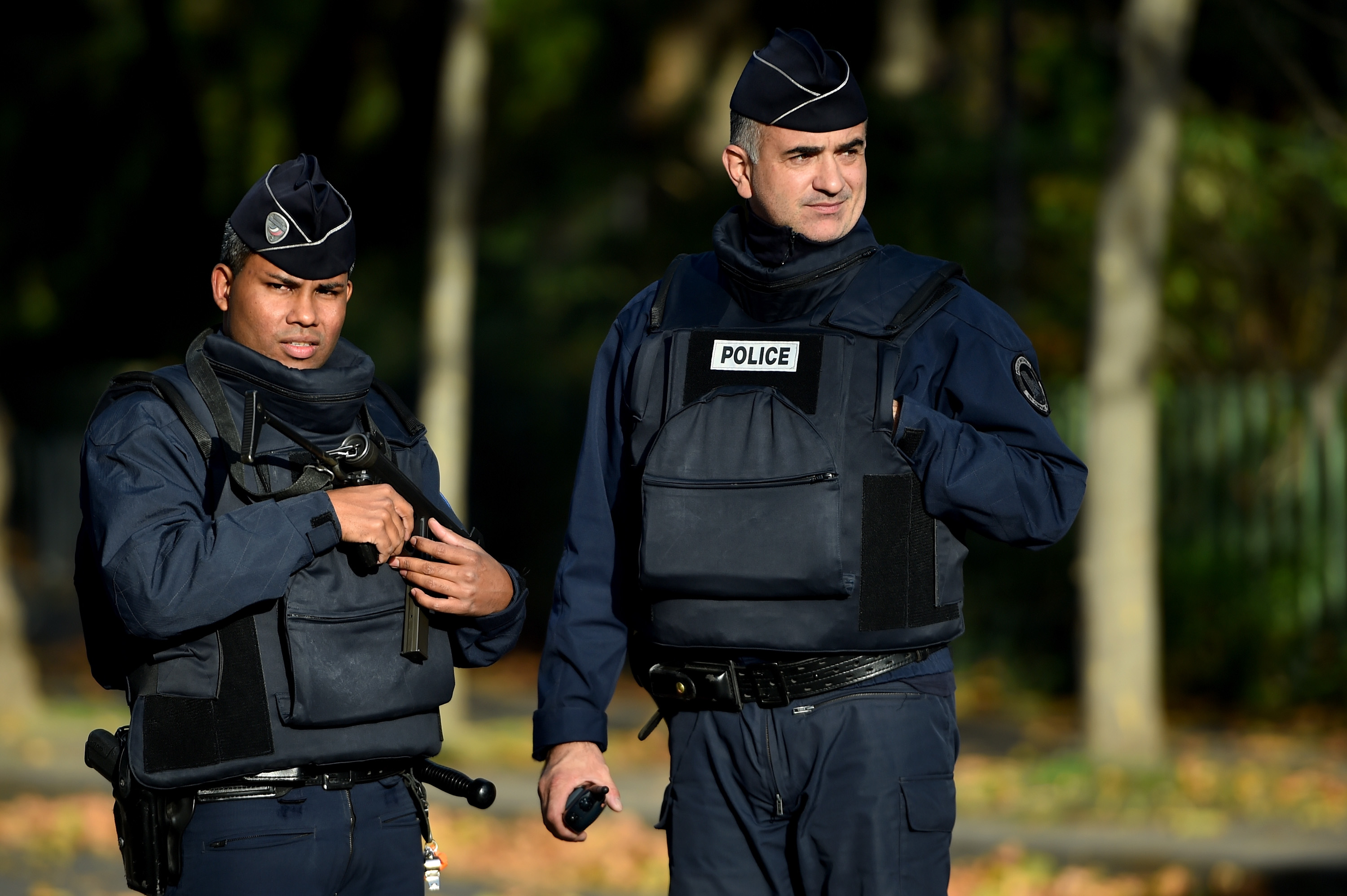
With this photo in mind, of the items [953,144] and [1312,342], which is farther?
[953,144]

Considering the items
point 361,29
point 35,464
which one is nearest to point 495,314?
point 361,29

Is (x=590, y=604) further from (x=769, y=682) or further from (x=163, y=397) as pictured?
(x=163, y=397)

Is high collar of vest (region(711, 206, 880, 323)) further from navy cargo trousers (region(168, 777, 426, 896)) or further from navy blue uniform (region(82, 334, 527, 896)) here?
navy cargo trousers (region(168, 777, 426, 896))

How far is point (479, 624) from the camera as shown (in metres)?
3.71

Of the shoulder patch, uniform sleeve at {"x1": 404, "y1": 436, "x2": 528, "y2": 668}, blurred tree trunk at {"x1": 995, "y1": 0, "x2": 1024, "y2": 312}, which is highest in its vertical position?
blurred tree trunk at {"x1": 995, "y1": 0, "x2": 1024, "y2": 312}

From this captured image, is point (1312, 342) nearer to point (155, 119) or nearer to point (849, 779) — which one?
point (849, 779)

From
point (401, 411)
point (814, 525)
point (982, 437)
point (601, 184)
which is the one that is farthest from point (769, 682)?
point (601, 184)

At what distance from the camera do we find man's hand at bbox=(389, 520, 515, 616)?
3.54m

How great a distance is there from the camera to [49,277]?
18.4 meters

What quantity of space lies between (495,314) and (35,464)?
11773mm

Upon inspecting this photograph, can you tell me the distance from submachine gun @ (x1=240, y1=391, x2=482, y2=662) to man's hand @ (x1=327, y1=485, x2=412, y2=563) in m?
0.03

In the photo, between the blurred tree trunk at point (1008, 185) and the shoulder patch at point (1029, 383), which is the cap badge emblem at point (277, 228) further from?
the blurred tree trunk at point (1008, 185)

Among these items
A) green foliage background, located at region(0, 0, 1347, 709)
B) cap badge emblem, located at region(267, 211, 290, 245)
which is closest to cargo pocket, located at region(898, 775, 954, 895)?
cap badge emblem, located at region(267, 211, 290, 245)

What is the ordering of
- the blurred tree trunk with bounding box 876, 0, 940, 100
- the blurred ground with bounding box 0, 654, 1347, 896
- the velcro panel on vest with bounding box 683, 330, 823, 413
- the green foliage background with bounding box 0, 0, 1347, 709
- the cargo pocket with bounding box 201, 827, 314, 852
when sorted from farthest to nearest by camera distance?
the blurred tree trunk with bounding box 876, 0, 940, 100 → the green foliage background with bounding box 0, 0, 1347, 709 → the blurred ground with bounding box 0, 654, 1347, 896 → the velcro panel on vest with bounding box 683, 330, 823, 413 → the cargo pocket with bounding box 201, 827, 314, 852
